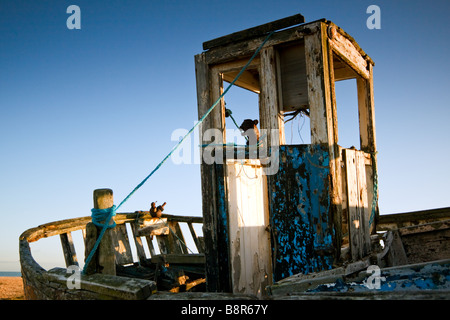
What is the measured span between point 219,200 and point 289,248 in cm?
112

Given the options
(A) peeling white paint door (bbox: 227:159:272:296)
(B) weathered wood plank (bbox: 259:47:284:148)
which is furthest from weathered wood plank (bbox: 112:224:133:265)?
(B) weathered wood plank (bbox: 259:47:284:148)

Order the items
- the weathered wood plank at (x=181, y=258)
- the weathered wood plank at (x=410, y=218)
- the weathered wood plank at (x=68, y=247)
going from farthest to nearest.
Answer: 1. the weathered wood plank at (x=68, y=247)
2. the weathered wood plank at (x=410, y=218)
3. the weathered wood plank at (x=181, y=258)

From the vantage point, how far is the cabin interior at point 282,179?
14.5 ft

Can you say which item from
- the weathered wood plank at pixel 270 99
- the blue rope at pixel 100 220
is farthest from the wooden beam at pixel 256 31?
the blue rope at pixel 100 220

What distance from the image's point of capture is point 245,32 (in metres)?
5.12

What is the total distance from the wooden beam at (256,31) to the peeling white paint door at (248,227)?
186cm

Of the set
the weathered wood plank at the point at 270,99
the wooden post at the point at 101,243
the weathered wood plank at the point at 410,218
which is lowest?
the weathered wood plank at the point at 410,218

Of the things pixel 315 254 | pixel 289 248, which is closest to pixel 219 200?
pixel 289 248

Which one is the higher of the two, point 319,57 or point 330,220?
point 319,57

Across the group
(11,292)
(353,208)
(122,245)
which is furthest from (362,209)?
(11,292)

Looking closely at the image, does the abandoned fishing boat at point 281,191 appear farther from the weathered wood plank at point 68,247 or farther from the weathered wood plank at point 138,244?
the weathered wood plank at point 138,244

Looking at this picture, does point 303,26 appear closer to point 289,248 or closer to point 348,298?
point 289,248

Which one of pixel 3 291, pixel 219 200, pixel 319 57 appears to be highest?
pixel 319 57
